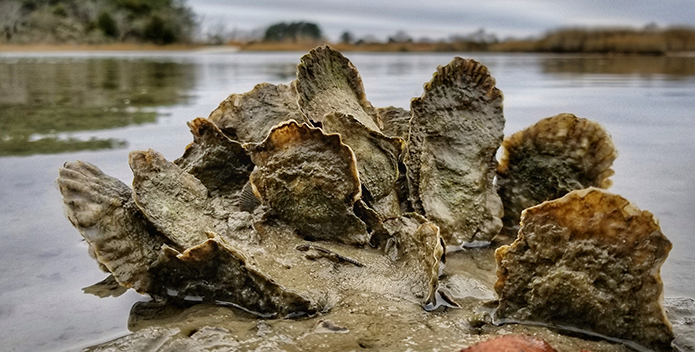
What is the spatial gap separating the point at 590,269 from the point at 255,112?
6.49 feet

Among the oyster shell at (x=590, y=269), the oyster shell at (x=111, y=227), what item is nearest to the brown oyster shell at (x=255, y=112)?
the oyster shell at (x=111, y=227)

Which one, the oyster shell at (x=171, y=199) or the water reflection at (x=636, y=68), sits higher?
the water reflection at (x=636, y=68)

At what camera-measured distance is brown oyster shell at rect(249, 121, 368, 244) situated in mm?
2557

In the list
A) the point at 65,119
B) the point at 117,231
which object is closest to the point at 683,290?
the point at 117,231

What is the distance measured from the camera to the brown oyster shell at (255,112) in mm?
3131

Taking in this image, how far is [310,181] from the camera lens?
2.57m

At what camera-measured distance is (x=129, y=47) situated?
49281 mm

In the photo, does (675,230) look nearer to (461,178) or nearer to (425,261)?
(461,178)

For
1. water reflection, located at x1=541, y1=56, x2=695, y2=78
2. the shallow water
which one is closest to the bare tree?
the shallow water

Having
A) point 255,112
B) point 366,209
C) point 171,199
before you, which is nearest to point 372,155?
point 366,209

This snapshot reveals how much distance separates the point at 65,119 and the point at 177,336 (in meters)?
6.17

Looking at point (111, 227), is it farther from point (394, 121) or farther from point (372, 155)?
point (394, 121)

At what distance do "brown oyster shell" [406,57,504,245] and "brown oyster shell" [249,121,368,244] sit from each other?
515 millimetres

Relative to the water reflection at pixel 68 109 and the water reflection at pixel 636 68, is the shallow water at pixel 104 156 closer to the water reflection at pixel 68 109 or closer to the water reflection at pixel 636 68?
the water reflection at pixel 68 109
